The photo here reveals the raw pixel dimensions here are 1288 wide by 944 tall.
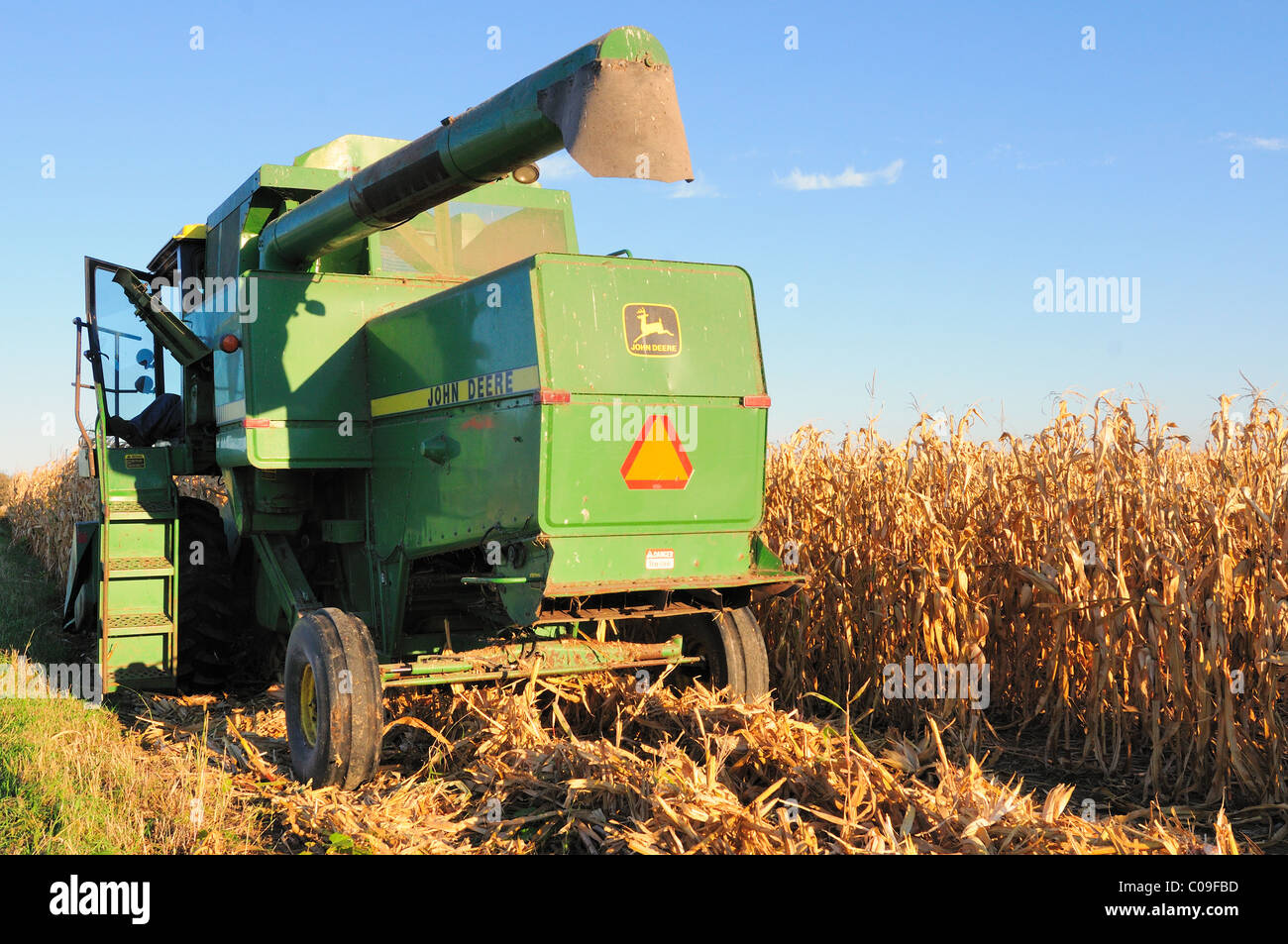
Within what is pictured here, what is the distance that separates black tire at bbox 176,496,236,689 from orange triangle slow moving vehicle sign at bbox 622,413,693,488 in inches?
142

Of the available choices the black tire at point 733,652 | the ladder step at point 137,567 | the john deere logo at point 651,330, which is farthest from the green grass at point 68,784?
the john deere logo at point 651,330

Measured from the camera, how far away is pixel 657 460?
4.73 meters

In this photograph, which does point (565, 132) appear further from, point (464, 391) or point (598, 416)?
point (464, 391)

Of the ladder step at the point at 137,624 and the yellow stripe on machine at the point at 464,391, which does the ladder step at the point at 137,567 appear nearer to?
the ladder step at the point at 137,624

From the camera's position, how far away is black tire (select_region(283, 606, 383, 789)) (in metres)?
4.64

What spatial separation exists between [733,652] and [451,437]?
5.66ft

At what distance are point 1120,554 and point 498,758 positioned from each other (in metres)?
3.26

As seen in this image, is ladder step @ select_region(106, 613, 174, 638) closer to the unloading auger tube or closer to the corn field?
the unloading auger tube

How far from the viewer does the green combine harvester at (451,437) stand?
4.50 m

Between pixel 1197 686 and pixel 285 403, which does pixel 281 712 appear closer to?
pixel 285 403

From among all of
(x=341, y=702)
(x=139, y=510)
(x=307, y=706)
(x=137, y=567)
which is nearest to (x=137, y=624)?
(x=137, y=567)

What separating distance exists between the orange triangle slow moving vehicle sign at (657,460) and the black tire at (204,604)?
3598 mm

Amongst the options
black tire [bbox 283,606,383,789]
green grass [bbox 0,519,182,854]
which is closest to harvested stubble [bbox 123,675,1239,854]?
A: black tire [bbox 283,606,383,789]
